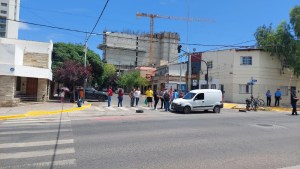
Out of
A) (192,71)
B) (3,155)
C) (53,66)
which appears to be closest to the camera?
(3,155)

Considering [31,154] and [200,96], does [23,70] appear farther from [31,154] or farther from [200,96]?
[31,154]

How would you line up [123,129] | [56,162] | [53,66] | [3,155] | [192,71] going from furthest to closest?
1. [192,71]
2. [53,66]
3. [123,129]
4. [3,155]
5. [56,162]

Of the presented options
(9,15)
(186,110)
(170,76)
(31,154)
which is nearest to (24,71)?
(186,110)

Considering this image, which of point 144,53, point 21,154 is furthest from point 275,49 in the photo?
point 144,53

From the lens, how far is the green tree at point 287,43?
116 feet

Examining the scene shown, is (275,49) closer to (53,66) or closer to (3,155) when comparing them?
(53,66)

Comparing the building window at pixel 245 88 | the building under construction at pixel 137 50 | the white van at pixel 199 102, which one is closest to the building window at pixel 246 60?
the building window at pixel 245 88

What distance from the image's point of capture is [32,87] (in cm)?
2984

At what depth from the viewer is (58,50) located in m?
38.6

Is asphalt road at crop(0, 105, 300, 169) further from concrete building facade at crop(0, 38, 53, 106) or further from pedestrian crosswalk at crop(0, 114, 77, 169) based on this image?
concrete building facade at crop(0, 38, 53, 106)

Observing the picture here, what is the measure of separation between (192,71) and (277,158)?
39.8 m

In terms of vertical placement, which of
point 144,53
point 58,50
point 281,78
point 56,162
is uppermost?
point 144,53

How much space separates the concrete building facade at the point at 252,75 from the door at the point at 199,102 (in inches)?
590

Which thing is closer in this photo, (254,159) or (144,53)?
(254,159)
